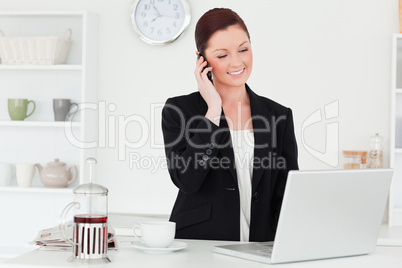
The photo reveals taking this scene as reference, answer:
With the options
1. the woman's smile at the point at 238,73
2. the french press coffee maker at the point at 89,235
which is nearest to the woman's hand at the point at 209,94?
the woman's smile at the point at 238,73

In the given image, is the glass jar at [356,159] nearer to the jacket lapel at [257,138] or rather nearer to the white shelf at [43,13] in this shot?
the jacket lapel at [257,138]

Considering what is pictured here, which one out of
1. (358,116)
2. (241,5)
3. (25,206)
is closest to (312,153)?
(358,116)

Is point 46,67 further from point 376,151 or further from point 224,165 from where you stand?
point 376,151

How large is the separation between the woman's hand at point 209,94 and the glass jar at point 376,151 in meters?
1.33

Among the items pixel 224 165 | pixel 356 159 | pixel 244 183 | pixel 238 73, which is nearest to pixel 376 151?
pixel 356 159

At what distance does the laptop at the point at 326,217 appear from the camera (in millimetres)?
1658

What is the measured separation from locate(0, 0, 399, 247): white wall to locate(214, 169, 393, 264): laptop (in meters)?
1.97

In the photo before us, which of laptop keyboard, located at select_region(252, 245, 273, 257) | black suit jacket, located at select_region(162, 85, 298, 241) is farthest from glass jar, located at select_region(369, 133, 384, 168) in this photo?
laptop keyboard, located at select_region(252, 245, 273, 257)

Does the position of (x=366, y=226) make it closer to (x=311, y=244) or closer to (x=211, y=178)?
(x=311, y=244)

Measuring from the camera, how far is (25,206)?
404cm

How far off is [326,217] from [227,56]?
49.5 inches

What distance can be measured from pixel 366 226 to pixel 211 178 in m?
0.69

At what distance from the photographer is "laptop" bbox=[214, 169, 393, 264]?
1.66 meters

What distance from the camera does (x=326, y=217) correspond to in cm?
174
